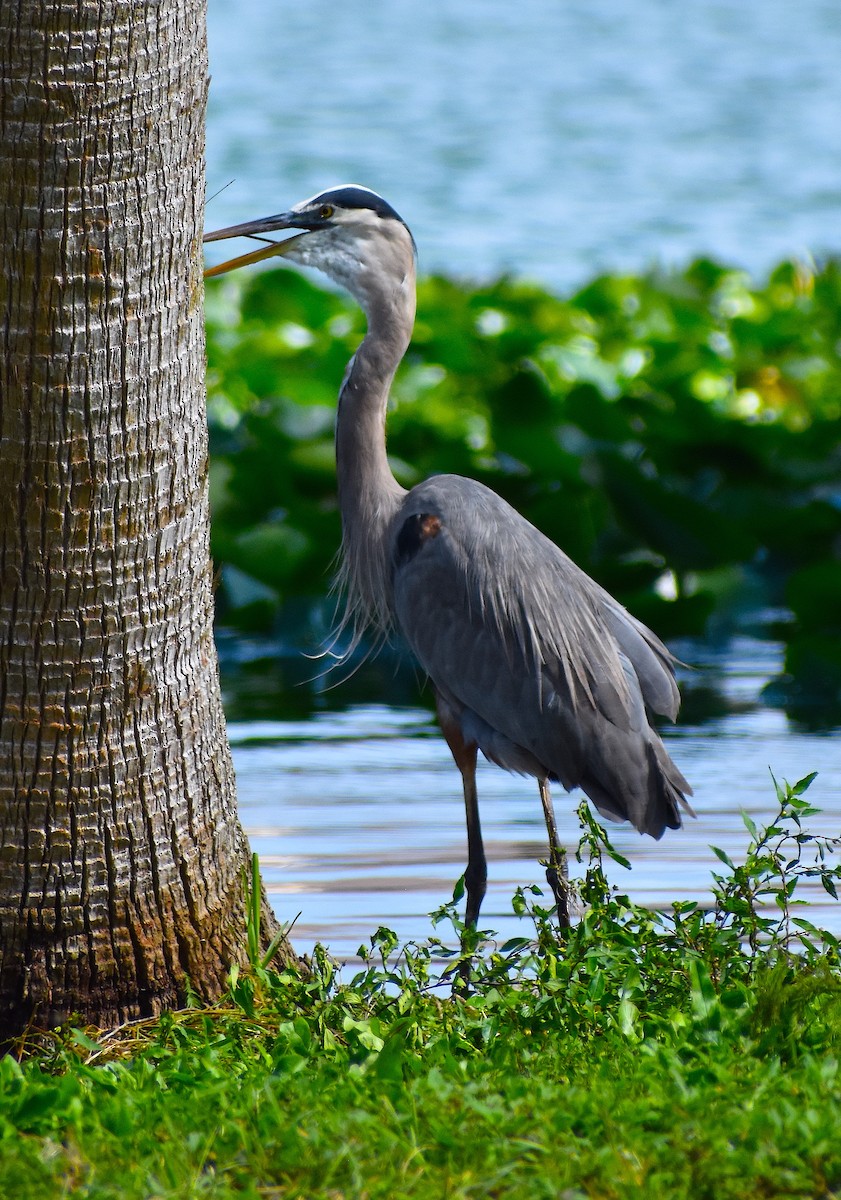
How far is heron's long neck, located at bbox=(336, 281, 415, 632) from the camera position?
16.5 ft

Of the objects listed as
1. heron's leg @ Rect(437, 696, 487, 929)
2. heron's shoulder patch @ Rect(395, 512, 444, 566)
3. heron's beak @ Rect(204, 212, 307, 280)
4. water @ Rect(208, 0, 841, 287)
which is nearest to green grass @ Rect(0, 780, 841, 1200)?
heron's leg @ Rect(437, 696, 487, 929)

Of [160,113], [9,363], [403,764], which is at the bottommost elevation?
[403,764]

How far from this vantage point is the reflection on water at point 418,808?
5020 mm

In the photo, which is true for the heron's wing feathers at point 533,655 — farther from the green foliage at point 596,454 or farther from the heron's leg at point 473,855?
the green foliage at point 596,454

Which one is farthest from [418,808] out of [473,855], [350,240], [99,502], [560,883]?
[99,502]

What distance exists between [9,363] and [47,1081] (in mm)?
1342

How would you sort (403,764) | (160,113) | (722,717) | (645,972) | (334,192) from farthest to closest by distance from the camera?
(722,717) → (403,764) → (334,192) → (645,972) → (160,113)

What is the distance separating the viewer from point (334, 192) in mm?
4898

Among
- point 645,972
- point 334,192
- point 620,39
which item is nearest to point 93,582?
point 645,972

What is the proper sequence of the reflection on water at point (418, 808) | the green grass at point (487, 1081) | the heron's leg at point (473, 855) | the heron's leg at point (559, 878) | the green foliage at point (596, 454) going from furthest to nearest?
1. the green foliage at point (596, 454)
2. the reflection on water at point (418, 808)
3. the heron's leg at point (473, 855)
4. the heron's leg at point (559, 878)
5. the green grass at point (487, 1081)

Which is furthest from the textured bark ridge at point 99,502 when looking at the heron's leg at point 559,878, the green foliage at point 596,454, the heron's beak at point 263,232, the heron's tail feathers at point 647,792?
the green foliage at point 596,454

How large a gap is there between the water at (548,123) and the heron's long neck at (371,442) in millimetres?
6788

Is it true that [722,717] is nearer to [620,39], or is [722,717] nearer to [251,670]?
[251,670]

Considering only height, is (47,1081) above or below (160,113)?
below
